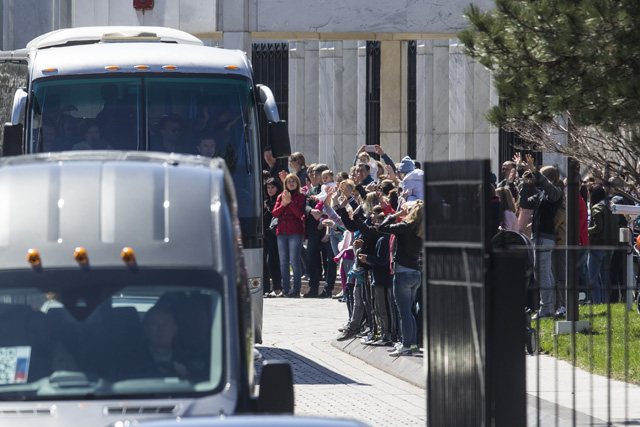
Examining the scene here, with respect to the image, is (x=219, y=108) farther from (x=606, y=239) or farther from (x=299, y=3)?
(x=299, y=3)

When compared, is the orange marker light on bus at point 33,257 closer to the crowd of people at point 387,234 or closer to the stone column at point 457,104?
the crowd of people at point 387,234

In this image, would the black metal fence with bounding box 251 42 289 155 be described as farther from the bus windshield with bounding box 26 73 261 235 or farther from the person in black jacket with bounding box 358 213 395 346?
the bus windshield with bounding box 26 73 261 235

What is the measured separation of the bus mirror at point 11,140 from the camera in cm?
1199

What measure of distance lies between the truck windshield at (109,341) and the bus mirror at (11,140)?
6.72m

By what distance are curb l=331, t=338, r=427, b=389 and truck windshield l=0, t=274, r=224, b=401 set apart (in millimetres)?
6975

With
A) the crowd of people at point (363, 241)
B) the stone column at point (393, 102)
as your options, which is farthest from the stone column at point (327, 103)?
the crowd of people at point (363, 241)

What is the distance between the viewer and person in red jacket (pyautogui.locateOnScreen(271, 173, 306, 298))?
21.6 m

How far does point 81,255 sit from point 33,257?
23cm

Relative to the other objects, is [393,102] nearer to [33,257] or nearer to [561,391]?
[561,391]

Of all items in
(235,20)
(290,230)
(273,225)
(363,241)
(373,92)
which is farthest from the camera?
(373,92)

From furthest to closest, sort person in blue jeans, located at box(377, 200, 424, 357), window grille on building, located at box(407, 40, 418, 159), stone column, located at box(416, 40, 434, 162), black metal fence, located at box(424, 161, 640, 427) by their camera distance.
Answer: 1. window grille on building, located at box(407, 40, 418, 159)
2. stone column, located at box(416, 40, 434, 162)
3. person in blue jeans, located at box(377, 200, 424, 357)
4. black metal fence, located at box(424, 161, 640, 427)

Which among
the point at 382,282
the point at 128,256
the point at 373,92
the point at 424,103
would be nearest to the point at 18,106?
the point at 382,282

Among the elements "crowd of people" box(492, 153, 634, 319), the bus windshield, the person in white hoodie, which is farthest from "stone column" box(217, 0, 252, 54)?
the bus windshield

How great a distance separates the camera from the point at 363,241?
1447 cm
